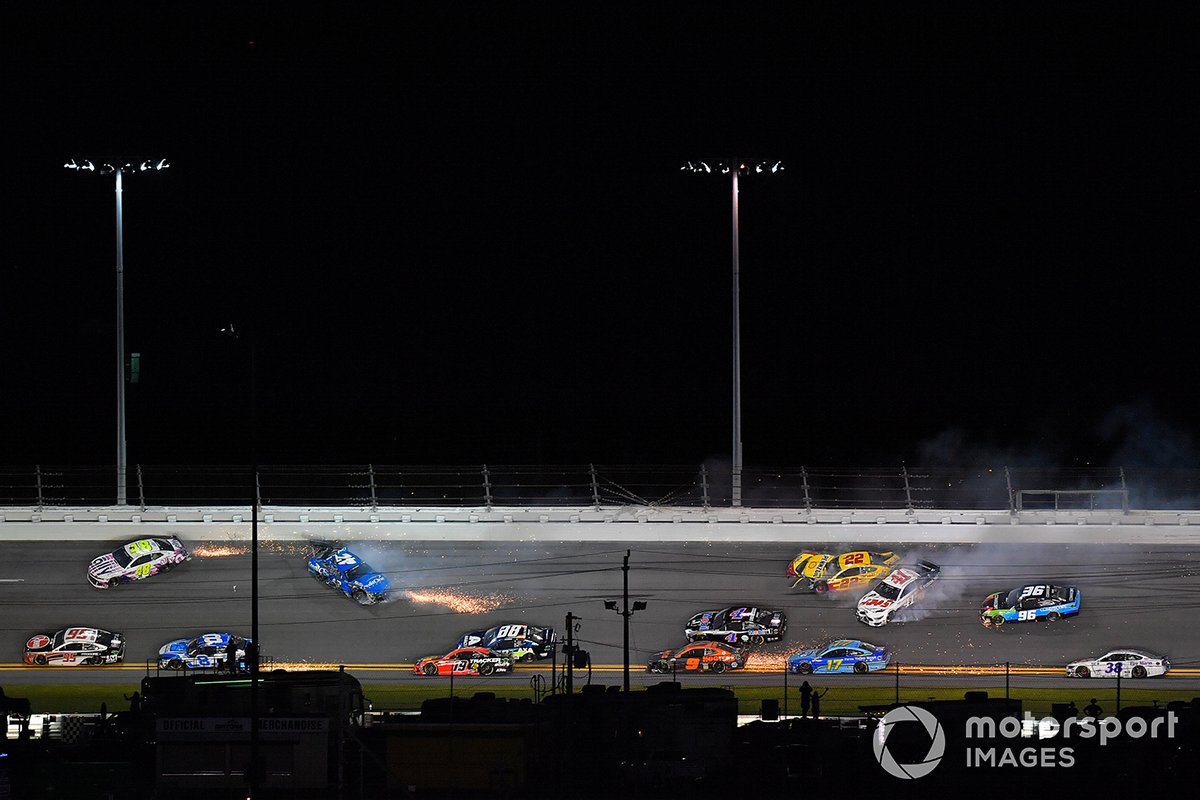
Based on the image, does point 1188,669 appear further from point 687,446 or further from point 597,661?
point 687,446

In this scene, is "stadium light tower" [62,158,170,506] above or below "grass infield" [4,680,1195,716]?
above

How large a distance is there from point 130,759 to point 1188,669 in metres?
17.1

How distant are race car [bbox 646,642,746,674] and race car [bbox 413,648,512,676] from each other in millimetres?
2562

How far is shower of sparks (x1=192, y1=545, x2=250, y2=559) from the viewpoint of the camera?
30.6 metres

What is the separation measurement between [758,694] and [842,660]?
2.03 metres

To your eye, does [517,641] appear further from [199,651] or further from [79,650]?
[79,650]

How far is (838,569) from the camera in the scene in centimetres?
2906

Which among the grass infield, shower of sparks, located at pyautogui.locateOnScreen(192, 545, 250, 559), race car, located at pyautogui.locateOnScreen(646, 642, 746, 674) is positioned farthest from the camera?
shower of sparks, located at pyautogui.locateOnScreen(192, 545, 250, 559)

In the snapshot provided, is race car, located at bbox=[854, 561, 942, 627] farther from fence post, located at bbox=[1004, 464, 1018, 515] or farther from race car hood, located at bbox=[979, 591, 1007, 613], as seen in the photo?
fence post, located at bbox=[1004, 464, 1018, 515]

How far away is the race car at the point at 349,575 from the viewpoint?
2884 centimetres

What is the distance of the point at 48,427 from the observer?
145 feet

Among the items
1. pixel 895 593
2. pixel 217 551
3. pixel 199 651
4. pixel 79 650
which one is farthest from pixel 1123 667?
pixel 79 650
